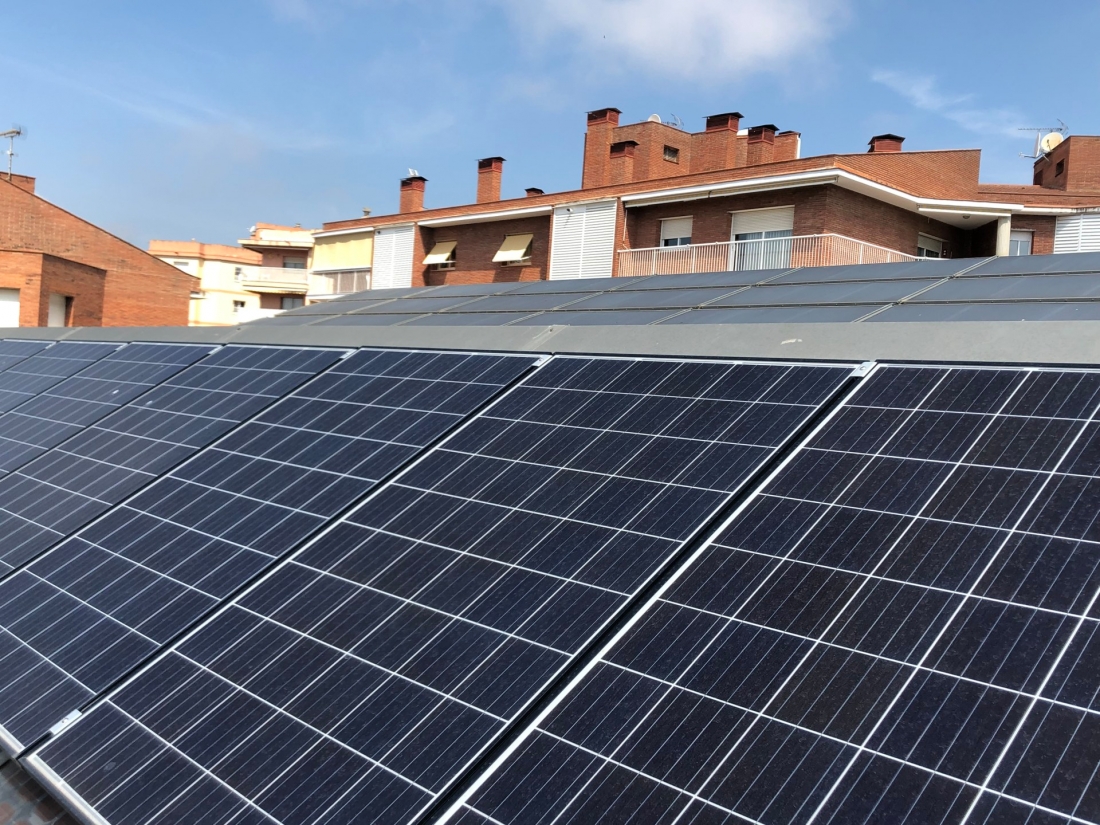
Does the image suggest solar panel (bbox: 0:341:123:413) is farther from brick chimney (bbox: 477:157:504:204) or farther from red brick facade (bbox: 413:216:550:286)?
brick chimney (bbox: 477:157:504:204)

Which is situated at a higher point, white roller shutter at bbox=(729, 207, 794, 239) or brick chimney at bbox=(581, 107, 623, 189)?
brick chimney at bbox=(581, 107, 623, 189)

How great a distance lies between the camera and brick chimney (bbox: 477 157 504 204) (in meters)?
52.4

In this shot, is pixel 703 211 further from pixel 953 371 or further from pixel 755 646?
pixel 755 646

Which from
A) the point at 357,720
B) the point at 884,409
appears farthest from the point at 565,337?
the point at 357,720

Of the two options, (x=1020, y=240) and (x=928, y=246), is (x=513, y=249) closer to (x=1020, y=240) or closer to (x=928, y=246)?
(x=928, y=246)

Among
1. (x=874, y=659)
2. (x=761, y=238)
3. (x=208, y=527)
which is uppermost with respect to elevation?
(x=761, y=238)

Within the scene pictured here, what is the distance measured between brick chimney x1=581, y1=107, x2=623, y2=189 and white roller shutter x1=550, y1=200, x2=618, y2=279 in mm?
Answer: 5818

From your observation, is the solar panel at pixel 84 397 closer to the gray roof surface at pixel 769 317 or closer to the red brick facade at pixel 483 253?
the gray roof surface at pixel 769 317

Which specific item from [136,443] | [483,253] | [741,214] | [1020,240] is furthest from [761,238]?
[136,443]

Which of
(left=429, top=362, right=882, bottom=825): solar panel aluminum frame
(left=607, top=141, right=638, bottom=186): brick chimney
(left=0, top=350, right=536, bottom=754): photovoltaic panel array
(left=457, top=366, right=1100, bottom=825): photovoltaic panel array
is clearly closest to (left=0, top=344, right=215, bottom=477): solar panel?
(left=0, top=350, right=536, bottom=754): photovoltaic panel array

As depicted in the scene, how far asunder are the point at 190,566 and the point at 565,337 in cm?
405

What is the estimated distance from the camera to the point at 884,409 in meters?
6.05

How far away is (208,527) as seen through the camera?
24.0ft

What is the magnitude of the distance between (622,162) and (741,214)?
10.9 metres
